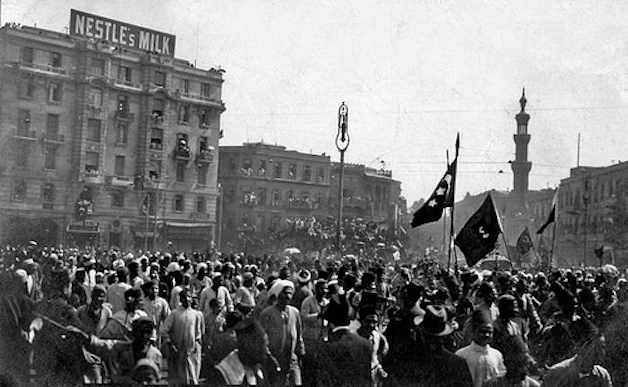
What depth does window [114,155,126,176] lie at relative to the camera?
184ft

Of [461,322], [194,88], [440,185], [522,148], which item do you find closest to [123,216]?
[194,88]

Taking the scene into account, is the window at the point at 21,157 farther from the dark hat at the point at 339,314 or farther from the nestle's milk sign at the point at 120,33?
the dark hat at the point at 339,314

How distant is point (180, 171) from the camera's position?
60.5 m

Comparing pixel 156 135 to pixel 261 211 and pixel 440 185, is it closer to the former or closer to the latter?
pixel 261 211

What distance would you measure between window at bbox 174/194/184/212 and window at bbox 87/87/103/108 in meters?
9.22

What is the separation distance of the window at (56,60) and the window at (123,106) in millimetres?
4987

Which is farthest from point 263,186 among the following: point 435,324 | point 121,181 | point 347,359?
point 435,324

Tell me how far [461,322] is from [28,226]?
1649 inches

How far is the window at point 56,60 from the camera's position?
51531 mm

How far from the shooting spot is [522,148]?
96812 mm

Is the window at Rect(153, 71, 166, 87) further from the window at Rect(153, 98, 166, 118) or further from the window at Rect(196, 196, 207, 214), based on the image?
the window at Rect(196, 196, 207, 214)

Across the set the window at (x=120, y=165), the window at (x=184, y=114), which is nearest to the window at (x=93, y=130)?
the window at (x=120, y=165)

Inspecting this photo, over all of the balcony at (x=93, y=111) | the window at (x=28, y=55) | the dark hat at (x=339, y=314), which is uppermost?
the window at (x=28, y=55)

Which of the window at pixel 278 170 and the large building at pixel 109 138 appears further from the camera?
the window at pixel 278 170
